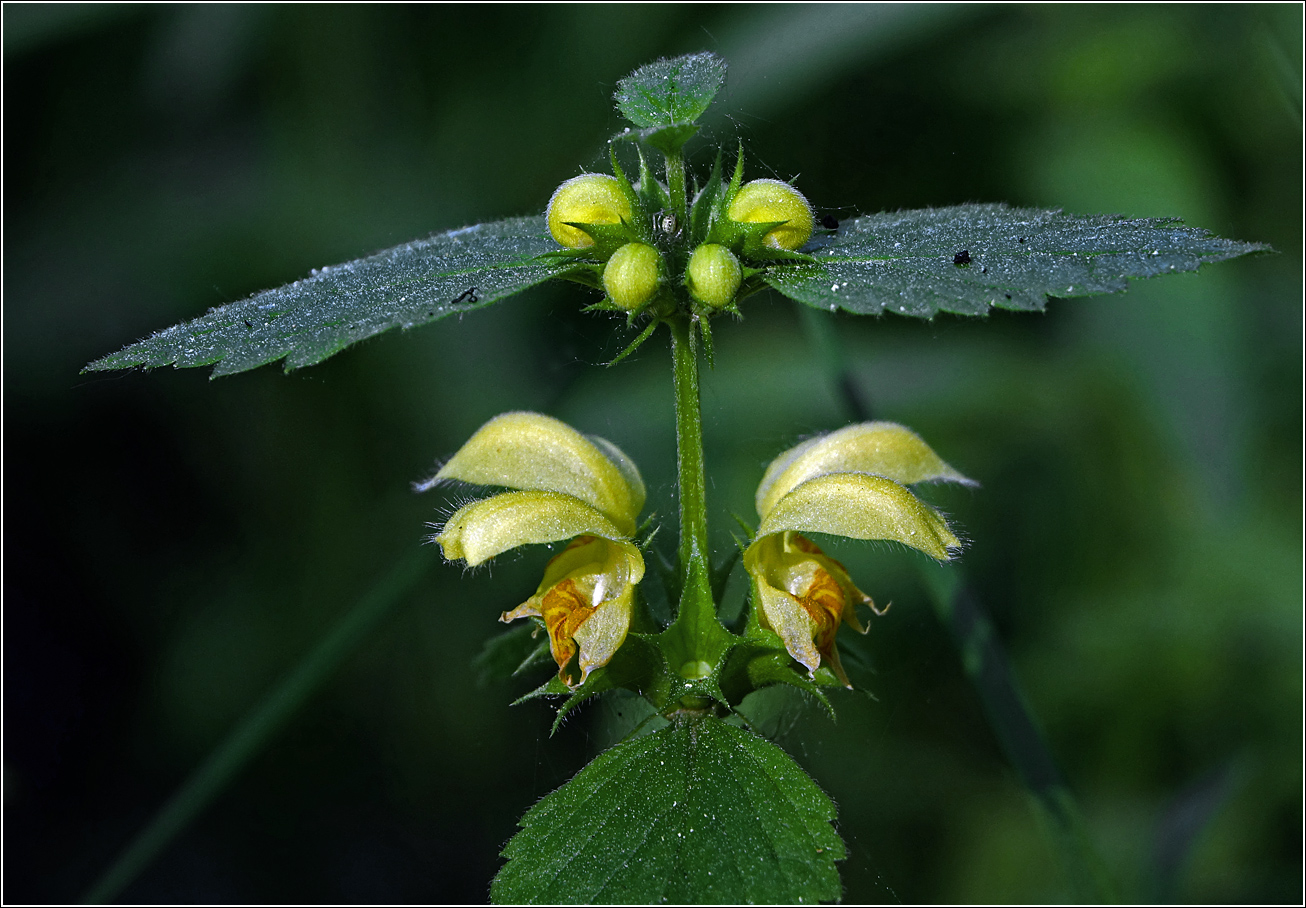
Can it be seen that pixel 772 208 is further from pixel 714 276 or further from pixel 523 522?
pixel 523 522

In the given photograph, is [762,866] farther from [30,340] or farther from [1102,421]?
[30,340]

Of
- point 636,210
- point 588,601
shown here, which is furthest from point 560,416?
point 636,210

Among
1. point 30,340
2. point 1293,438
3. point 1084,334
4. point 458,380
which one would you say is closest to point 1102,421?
point 1084,334

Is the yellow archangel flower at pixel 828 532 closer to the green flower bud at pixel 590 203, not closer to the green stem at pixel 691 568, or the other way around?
the green stem at pixel 691 568

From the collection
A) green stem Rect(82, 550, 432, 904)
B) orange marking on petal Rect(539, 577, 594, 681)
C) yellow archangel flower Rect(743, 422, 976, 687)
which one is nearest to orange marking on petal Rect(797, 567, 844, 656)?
yellow archangel flower Rect(743, 422, 976, 687)

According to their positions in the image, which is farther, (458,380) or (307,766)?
(458,380)
